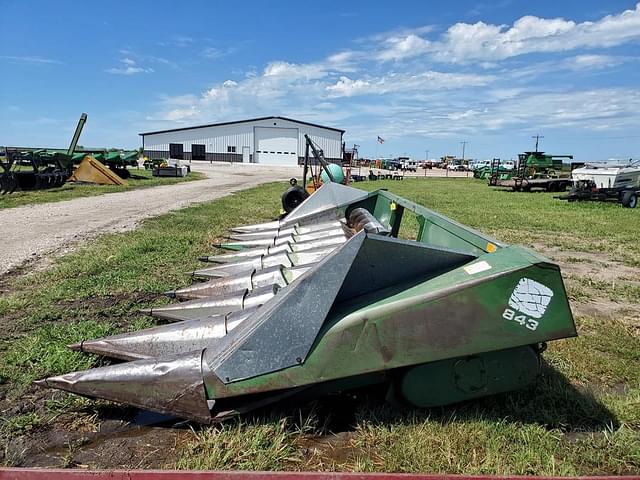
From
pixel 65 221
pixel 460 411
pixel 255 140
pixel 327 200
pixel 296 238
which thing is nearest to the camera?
pixel 460 411

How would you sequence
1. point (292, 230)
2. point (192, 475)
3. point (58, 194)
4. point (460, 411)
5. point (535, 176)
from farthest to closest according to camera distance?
point (535, 176) → point (58, 194) → point (292, 230) → point (460, 411) → point (192, 475)

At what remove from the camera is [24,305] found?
4.13 meters

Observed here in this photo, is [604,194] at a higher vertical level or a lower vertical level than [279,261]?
higher

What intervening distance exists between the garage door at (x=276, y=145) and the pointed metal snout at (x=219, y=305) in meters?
55.9

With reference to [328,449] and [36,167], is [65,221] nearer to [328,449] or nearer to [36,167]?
[328,449]

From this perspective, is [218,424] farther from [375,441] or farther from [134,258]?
[134,258]

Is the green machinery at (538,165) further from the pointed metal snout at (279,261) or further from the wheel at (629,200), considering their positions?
the pointed metal snout at (279,261)

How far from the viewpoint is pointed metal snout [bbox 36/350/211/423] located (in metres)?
2.08

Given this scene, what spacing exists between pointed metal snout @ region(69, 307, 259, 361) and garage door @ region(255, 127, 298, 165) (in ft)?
186

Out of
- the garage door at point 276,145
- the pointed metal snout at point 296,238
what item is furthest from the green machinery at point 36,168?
the garage door at point 276,145

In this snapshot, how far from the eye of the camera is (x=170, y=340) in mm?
2520

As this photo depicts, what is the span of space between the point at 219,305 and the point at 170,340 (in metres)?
0.56

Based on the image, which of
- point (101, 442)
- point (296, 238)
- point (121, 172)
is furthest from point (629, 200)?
point (121, 172)

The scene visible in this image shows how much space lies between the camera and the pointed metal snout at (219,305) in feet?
9.50
